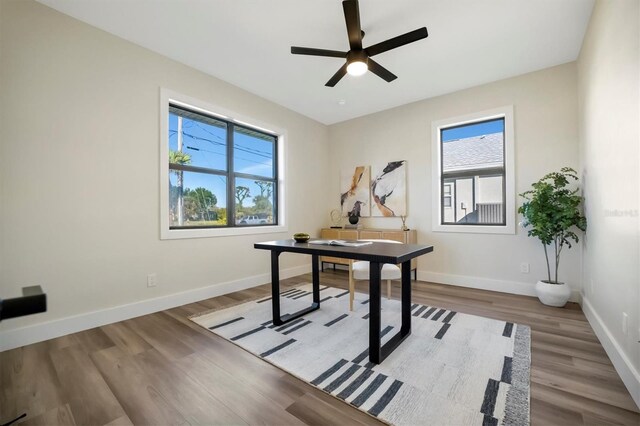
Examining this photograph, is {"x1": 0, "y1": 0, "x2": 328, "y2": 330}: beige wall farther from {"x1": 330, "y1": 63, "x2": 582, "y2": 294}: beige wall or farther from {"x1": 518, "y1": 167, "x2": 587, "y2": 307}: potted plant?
{"x1": 518, "y1": 167, "x2": 587, "y2": 307}: potted plant

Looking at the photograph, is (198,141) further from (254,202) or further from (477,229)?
(477,229)

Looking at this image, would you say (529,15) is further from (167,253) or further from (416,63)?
(167,253)

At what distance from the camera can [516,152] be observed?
3547 mm

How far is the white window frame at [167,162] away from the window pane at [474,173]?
2501 mm

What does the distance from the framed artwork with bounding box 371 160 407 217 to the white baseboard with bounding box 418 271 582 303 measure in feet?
3.37

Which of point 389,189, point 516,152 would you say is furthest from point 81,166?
point 516,152

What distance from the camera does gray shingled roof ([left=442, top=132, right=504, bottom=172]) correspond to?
381 centimetres

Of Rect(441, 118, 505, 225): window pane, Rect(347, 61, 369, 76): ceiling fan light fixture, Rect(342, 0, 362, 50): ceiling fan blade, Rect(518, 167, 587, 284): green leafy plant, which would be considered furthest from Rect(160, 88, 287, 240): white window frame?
Rect(518, 167, 587, 284): green leafy plant

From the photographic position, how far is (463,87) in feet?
12.6

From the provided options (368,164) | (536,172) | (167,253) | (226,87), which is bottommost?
(167,253)

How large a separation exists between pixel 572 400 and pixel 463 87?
3641 mm

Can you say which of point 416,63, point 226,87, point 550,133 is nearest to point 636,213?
point 550,133

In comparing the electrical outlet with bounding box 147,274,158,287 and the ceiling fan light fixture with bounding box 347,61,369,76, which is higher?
the ceiling fan light fixture with bounding box 347,61,369,76

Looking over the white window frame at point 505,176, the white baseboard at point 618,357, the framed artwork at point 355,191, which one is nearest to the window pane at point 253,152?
the framed artwork at point 355,191
